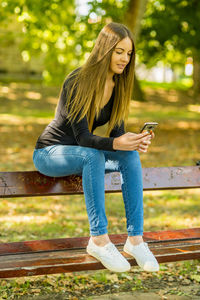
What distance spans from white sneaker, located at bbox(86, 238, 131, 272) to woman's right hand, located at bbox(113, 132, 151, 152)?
0.60m

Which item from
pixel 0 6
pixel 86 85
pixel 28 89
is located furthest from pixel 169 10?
pixel 86 85

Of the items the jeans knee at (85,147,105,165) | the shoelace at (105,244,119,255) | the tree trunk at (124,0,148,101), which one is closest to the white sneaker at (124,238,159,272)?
the shoelace at (105,244,119,255)

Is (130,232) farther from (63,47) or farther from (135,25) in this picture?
(63,47)

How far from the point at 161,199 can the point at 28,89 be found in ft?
42.6

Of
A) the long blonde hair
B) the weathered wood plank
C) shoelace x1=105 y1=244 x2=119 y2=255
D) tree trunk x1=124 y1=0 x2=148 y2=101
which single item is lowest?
the weathered wood plank

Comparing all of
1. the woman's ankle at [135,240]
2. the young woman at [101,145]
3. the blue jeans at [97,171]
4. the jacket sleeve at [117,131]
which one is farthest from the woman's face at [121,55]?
the woman's ankle at [135,240]

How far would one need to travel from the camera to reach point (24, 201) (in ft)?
19.8

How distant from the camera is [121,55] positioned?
302 centimetres

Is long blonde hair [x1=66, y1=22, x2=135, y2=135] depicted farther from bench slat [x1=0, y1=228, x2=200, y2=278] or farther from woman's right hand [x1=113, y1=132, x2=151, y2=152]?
bench slat [x1=0, y1=228, x2=200, y2=278]

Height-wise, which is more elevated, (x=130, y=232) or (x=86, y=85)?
(x=86, y=85)

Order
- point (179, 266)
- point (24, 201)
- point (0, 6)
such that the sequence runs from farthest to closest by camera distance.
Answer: point (0, 6)
point (24, 201)
point (179, 266)

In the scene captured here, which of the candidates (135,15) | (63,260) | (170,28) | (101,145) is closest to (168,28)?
(170,28)

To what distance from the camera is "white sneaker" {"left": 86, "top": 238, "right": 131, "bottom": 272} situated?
2734mm

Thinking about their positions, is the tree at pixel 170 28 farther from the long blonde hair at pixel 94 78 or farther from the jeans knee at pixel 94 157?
the jeans knee at pixel 94 157
